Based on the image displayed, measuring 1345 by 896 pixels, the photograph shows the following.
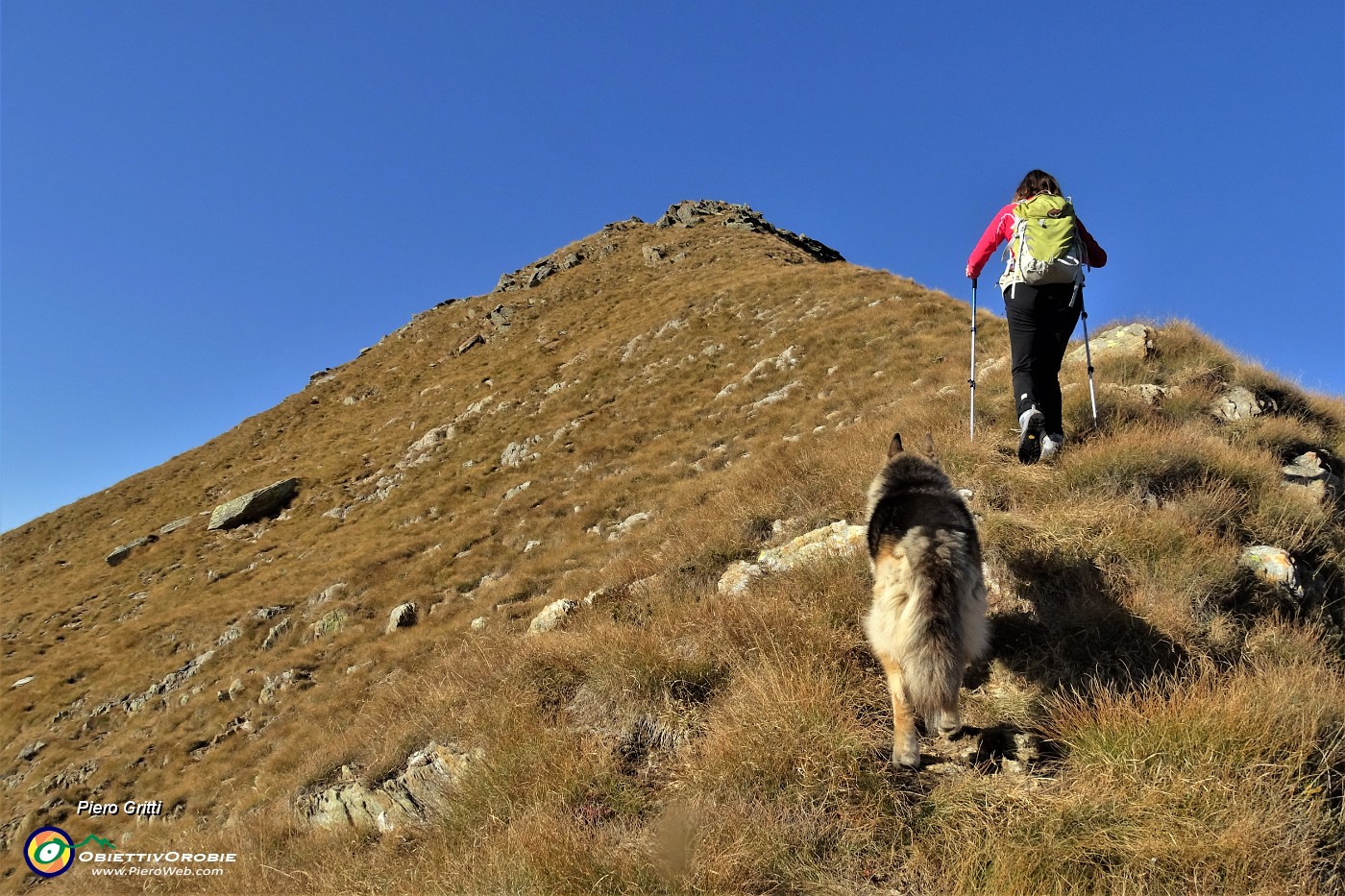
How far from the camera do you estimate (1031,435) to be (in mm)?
6586

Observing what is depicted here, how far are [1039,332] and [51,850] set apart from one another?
1984 cm

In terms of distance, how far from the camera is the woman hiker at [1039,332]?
6.59 metres

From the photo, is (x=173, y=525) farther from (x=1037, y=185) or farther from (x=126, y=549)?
(x=1037, y=185)

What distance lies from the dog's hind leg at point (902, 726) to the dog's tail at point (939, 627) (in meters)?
0.12

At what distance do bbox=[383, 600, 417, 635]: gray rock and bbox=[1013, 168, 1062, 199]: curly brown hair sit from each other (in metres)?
14.7

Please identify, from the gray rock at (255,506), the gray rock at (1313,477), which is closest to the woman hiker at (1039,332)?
the gray rock at (1313,477)

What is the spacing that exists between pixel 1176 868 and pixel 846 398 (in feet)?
45.0

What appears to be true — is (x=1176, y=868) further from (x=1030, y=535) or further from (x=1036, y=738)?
(x=1030, y=535)

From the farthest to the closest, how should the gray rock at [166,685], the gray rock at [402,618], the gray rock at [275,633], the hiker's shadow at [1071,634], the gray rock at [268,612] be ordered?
the gray rock at [268,612], the gray rock at [275,633], the gray rock at [166,685], the gray rock at [402,618], the hiker's shadow at [1071,634]

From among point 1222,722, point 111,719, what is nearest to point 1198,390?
point 1222,722

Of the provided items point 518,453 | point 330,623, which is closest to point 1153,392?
point 330,623

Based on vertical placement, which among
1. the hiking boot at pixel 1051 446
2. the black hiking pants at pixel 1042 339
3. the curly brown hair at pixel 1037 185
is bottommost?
the hiking boot at pixel 1051 446

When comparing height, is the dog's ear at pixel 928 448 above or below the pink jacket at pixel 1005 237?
below

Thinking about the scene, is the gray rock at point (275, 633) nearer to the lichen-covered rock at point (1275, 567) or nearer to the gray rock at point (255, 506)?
the gray rock at point (255, 506)
